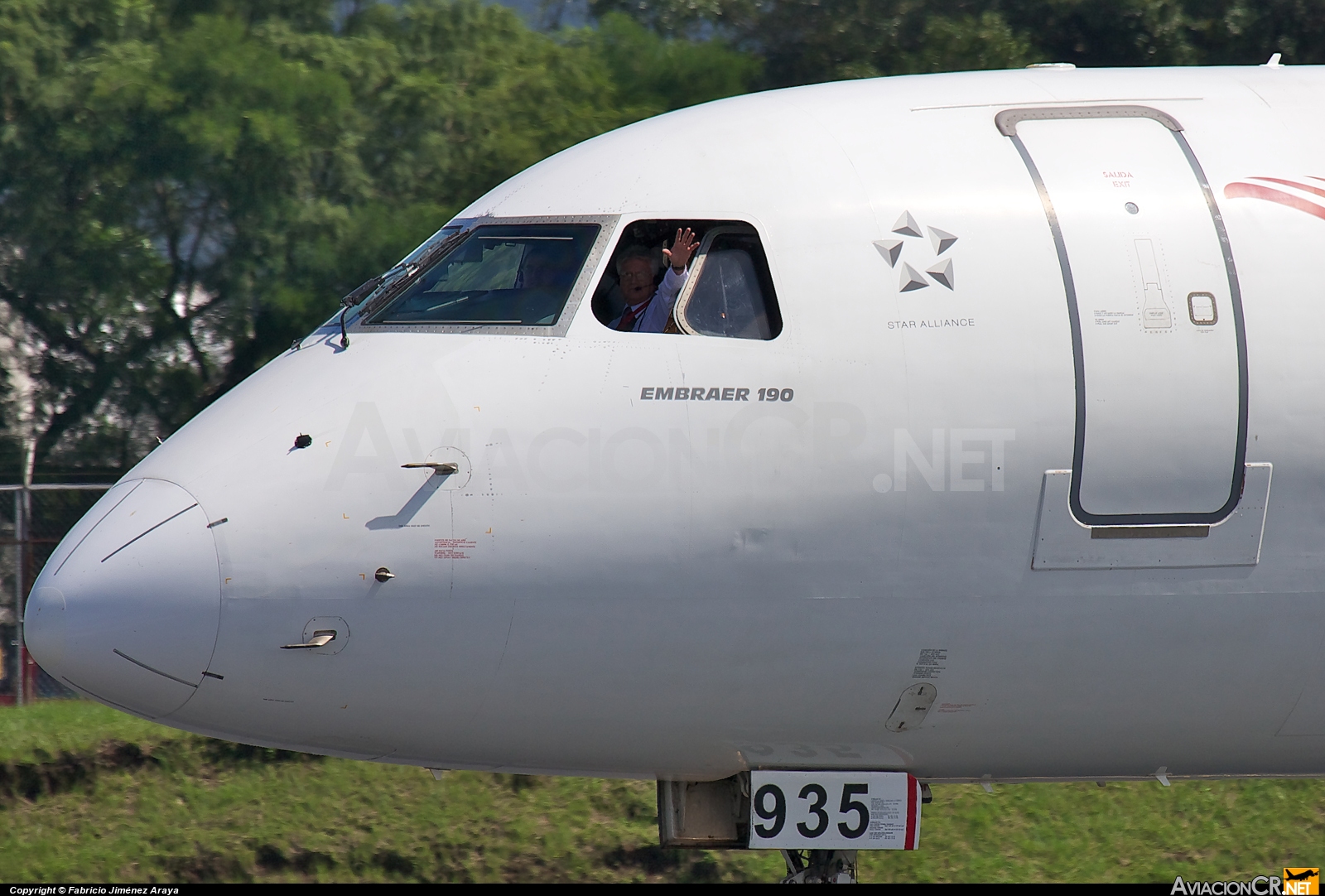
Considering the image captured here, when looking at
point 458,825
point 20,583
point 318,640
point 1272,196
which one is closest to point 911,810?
point 318,640

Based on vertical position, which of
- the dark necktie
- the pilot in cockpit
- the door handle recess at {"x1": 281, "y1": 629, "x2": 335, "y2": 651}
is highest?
the pilot in cockpit

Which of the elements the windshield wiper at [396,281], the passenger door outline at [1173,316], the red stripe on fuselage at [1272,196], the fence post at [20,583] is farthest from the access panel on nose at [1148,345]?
the fence post at [20,583]

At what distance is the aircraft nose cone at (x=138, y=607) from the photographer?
6.05m

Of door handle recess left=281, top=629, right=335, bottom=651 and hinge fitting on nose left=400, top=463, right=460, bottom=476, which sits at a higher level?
hinge fitting on nose left=400, top=463, right=460, bottom=476

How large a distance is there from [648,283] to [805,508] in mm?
1413

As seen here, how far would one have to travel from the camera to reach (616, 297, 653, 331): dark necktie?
6.70 m

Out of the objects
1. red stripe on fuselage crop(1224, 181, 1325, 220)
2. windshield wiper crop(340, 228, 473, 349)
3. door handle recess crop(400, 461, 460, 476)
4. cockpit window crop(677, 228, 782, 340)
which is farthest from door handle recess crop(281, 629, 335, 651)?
red stripe on fuselage crop(1224, 181, 1325, 220)

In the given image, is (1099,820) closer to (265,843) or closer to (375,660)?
(265,843)

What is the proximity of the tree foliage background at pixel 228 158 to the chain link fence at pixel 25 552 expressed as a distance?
8.15 ft

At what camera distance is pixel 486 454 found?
246 inches

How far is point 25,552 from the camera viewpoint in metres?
15.6

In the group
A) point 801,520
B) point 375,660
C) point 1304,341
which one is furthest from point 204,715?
point 1304,341

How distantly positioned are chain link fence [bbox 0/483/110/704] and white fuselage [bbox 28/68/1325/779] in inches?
392

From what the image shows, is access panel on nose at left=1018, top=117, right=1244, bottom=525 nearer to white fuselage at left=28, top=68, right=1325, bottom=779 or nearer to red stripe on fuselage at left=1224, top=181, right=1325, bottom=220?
white fuselage at left=28, top=68, right=1325, bottom=779
